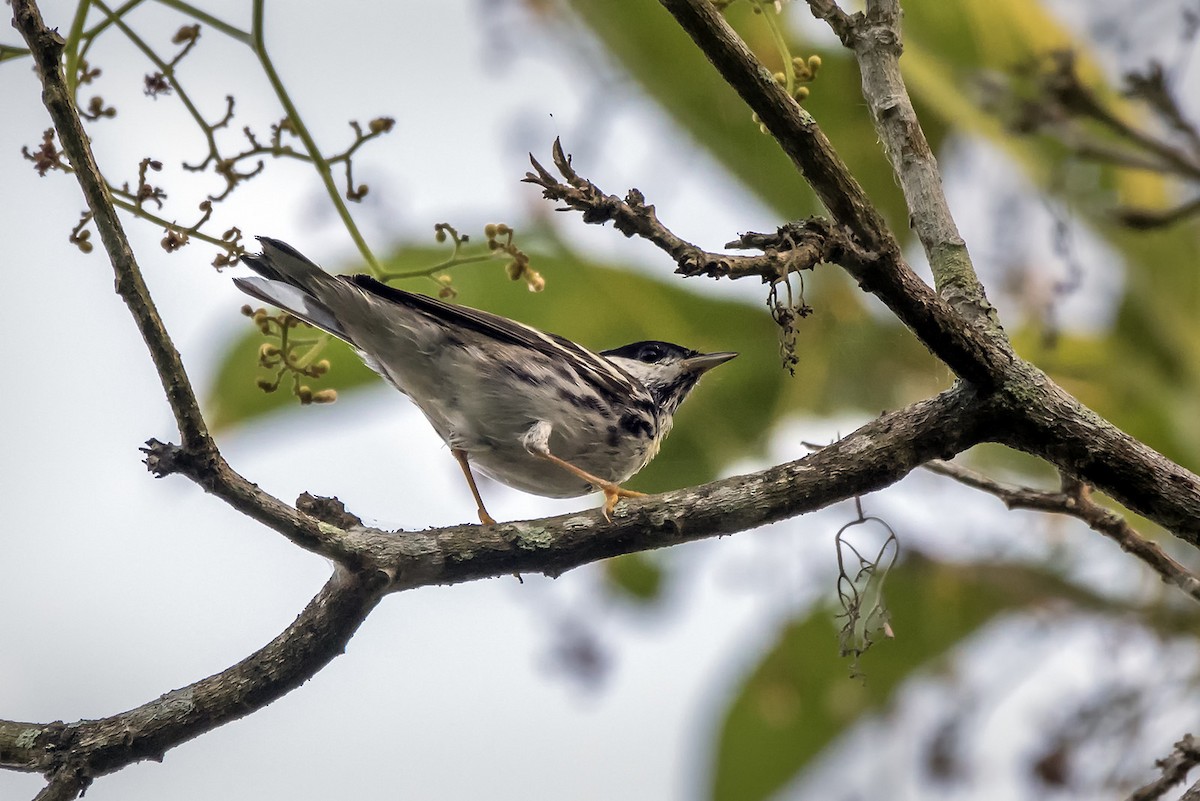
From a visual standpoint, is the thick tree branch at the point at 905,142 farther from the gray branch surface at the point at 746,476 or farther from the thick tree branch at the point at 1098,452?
the thick tree branch at the point at 1098,452

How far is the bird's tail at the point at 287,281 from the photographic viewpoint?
3602 mm

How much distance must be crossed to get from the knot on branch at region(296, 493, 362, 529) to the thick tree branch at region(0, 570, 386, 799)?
0.14m

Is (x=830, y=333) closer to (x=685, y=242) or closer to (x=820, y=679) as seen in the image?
(x=820, y=679)

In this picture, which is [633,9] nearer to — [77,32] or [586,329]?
[586,329]

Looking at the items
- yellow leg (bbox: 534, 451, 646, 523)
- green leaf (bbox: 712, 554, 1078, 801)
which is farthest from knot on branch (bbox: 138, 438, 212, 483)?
green leaf (bbox: 712, 554, 1078, 801)

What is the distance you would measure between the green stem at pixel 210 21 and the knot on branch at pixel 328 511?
1059 millimetres

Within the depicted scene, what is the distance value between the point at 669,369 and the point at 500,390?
3.09 ft

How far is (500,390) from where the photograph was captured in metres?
4.07

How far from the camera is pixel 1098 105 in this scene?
5.70 feet

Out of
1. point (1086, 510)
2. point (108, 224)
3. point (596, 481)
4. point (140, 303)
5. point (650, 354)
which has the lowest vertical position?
point (1086, 510)

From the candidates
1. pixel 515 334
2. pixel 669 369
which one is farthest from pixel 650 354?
pixel 515 334

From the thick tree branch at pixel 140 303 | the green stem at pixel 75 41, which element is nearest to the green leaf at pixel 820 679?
the thick tree branch at pixel 140 303

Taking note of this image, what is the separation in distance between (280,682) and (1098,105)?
193cm

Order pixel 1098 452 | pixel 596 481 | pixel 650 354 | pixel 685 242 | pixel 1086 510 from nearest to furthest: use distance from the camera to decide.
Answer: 1. pixel 685 242
2. pixel 1098 452
3. pixel 1086 510
4. pixel 596 481
5. pixel 650 354
